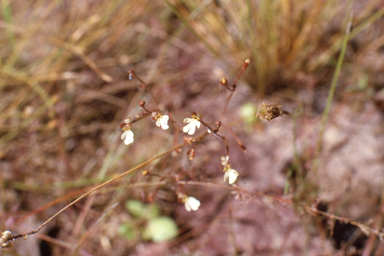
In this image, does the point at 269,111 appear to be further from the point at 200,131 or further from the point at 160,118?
the point at 200,131

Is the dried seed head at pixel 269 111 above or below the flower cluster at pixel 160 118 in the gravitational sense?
above

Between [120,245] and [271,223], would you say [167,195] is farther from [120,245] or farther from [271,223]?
[271,223]

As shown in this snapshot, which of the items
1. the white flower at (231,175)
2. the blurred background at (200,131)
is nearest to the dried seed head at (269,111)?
the white flower at (231,175)

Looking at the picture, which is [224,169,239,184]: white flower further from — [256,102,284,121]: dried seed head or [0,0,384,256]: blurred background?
[0,0,384,256]: blurred background

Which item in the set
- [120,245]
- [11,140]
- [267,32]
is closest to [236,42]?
[267,32]

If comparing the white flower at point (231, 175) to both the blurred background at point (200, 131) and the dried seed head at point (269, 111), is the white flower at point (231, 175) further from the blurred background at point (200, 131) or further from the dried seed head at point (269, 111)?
the blurred background at point (200, 131)

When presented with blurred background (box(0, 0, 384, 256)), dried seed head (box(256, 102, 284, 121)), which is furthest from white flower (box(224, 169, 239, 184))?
blurred background (box(0, 0, 384, 256))

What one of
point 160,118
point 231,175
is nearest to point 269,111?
point 231,175

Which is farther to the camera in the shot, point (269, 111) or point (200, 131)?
point (200, 131)
